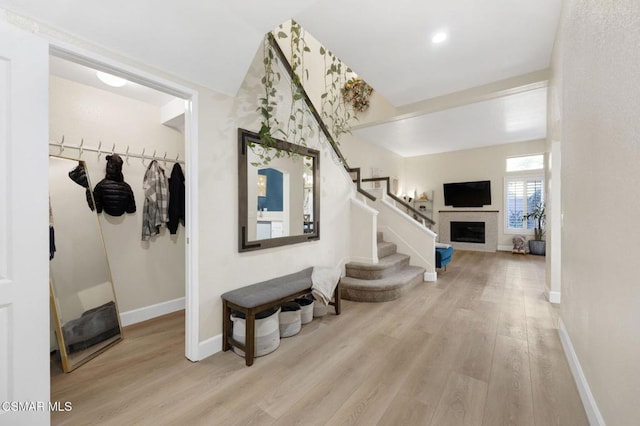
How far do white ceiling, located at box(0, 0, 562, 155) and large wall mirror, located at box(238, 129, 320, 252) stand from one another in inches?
25.6

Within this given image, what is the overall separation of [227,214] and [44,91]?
51.0 inches

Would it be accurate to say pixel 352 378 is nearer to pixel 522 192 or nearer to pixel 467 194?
pixel 467 194

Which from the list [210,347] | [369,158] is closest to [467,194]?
[369,158]

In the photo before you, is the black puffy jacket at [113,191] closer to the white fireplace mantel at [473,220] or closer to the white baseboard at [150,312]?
the white baseboard at [150,312]

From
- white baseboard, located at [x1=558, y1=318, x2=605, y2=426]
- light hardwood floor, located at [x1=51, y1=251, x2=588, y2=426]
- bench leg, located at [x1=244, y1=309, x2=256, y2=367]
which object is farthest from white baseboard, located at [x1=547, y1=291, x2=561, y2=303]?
bench leg, located at [x1=244, y1=309, x2=256, y2=367]

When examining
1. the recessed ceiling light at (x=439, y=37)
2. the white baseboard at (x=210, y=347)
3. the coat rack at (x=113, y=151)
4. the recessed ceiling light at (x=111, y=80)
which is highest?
the recessed ceiling light at (x=439, y=37)

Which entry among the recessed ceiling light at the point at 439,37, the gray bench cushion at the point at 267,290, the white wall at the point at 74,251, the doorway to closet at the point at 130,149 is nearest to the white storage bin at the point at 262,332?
the gray bench cushion at the point at 267,290

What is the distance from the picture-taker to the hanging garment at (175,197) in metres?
2.93

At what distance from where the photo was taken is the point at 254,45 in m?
2.10

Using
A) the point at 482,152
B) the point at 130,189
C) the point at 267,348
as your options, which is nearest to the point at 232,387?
the point at 267,348

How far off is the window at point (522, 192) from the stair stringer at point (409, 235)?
14.8 feet

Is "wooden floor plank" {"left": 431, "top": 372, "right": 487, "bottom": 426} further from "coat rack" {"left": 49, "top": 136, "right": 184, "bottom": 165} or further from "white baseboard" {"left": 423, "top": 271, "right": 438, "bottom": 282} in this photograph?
"coat rack" {"left": 49, "top": 136, "right": 184, "bottom": 165}

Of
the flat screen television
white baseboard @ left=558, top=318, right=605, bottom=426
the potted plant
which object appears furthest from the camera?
the flat screen television

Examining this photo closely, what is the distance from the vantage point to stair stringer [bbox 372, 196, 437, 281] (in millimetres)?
4266
